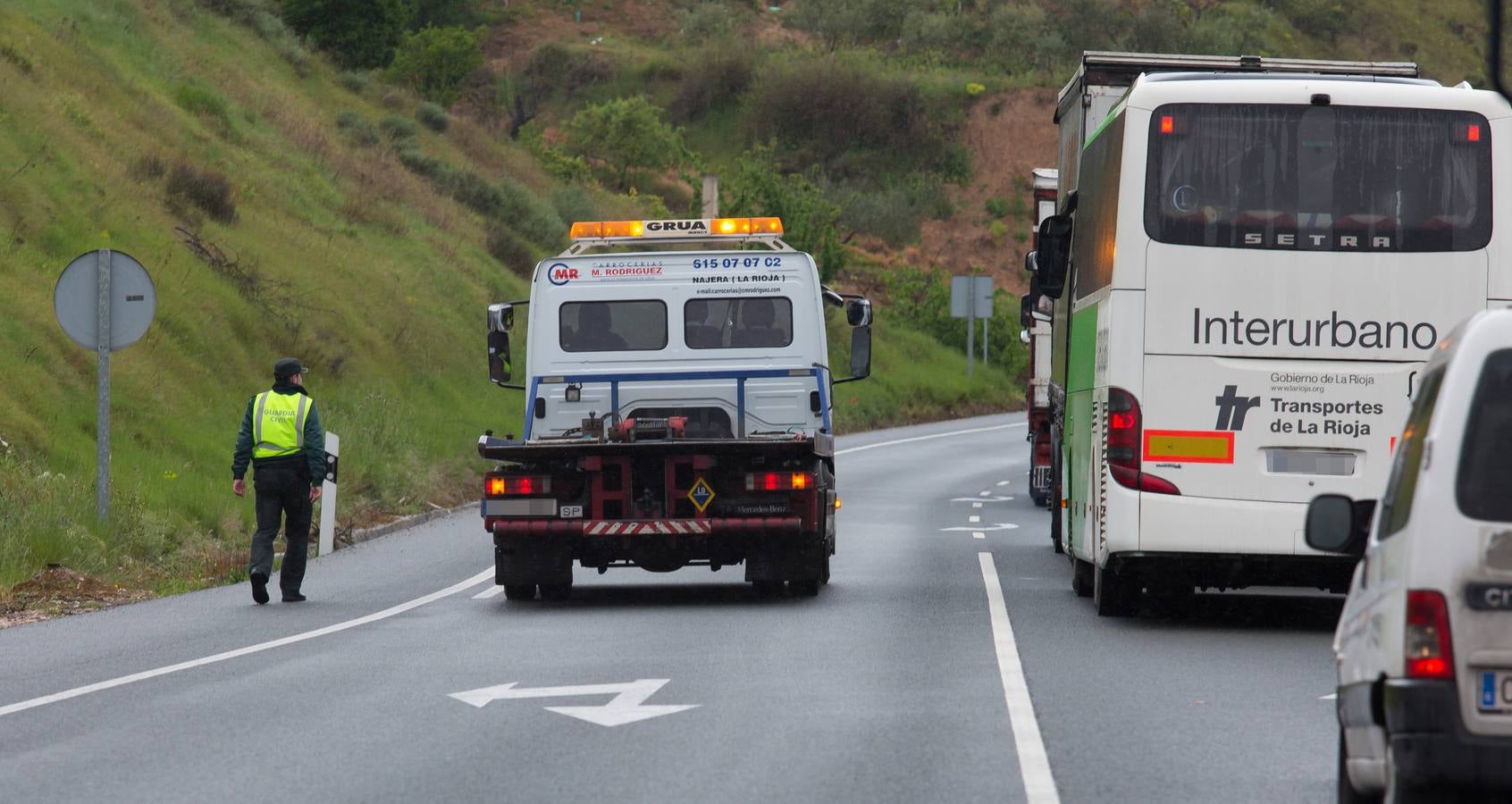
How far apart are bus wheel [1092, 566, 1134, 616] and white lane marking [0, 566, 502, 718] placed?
15.9 ft

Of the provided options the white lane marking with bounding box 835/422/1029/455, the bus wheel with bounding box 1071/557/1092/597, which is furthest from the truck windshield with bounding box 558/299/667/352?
the white lane marking with bounding box 835/422/1029/455

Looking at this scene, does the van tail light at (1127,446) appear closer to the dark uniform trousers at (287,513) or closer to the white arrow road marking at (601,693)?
the white arrow road marking at (601,693)

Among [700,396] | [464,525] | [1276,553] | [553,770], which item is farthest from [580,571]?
[553,770]

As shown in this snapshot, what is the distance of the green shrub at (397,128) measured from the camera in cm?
5525

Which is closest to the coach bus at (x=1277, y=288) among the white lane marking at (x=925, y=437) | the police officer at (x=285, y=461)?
the police officer at (x=285, y=461)

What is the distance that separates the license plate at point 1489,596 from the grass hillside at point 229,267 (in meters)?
13.5

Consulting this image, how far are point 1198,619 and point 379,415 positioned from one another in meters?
17.5

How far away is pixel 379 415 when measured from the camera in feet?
99.1

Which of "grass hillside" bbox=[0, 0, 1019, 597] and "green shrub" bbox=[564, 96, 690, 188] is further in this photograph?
"green shrub" bbox=[564, 96, 690, 188]

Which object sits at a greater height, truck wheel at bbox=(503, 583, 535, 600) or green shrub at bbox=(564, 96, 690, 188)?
green shrub at bbox=(564, 96, 690, 188)

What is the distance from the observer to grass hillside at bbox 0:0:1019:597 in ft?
71.9

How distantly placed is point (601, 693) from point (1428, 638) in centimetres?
581

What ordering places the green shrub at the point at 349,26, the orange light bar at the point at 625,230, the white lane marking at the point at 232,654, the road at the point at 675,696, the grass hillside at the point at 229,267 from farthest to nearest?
the green shrub at the point at 349,26
the grass hillside at the point at 229,267
the orange light bar at the point at 625,230
the white lane marking at the point at 232,654
the road at the point at 675,696

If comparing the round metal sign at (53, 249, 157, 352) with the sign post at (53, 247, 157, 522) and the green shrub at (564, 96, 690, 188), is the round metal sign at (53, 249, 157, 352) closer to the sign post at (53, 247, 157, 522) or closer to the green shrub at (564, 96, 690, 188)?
the sign post at (53, 247, 157, 522)
